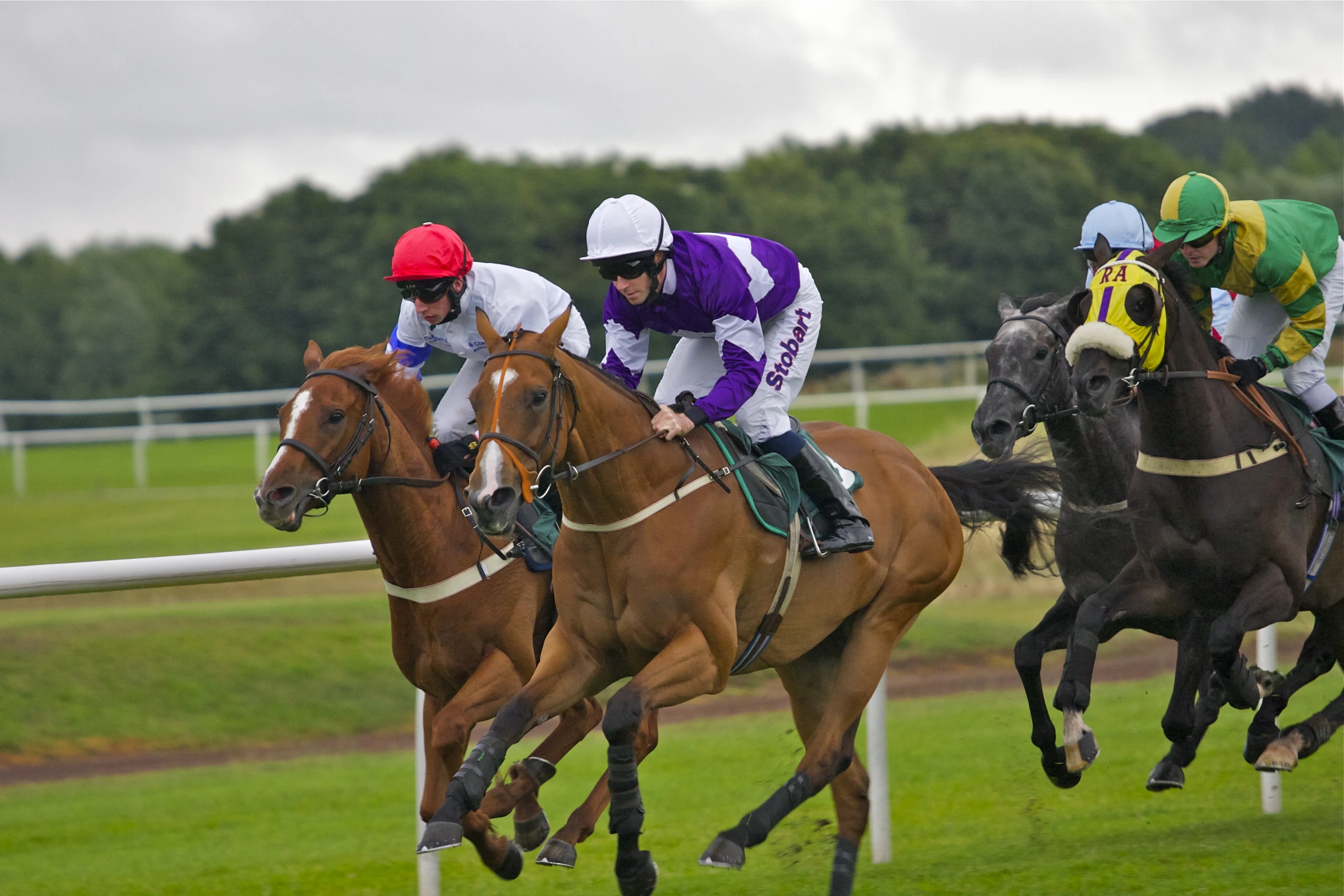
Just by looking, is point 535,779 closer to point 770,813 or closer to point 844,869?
point 770,813

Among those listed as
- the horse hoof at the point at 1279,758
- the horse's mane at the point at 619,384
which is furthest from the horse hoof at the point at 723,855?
the horse hoof at the point at 1279,758

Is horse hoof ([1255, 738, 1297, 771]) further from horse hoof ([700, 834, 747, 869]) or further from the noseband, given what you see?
horse hoof ([700, 834, 747, 869])

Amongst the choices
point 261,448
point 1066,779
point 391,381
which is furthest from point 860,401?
point 391,381

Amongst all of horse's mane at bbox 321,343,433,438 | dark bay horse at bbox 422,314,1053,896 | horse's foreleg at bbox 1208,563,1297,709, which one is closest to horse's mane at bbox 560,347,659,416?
dark bay horse at bbox 422,314,1053,896

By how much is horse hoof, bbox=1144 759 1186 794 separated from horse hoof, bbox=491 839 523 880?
1996 mm

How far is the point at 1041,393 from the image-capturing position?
4855 mm

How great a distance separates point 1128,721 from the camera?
8.12 metres

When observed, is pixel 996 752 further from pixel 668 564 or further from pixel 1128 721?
pixel 668 564

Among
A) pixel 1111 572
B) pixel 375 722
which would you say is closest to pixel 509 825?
pixel 375 722

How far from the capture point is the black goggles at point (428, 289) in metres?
4.55

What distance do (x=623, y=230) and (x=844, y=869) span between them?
1.98 m

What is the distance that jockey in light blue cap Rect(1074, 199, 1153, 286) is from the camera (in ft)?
17.4

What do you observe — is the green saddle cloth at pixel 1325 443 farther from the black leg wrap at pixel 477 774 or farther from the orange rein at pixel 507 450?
the black leg wrap at pixel 477 774

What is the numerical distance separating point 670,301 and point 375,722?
5.25 metres
